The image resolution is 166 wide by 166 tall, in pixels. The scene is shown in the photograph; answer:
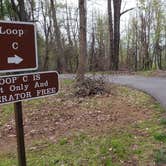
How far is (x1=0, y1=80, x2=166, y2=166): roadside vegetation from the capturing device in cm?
628

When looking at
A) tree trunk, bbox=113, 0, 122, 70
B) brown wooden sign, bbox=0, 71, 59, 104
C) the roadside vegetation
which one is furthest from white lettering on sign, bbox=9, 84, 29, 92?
tree trunk, bbox=113, 0, 122, 70

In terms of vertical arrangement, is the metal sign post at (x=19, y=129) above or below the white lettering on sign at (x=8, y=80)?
below

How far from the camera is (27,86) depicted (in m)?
4.00

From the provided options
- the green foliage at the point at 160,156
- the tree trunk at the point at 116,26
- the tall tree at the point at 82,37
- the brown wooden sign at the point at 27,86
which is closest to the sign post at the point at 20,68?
the brown wooden sign at the point at 27,86

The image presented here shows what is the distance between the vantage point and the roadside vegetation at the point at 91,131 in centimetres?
628

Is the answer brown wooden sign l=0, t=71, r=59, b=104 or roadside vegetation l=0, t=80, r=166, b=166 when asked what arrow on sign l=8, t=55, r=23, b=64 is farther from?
roadside vegetation l=0, t=80, r=166, b=166

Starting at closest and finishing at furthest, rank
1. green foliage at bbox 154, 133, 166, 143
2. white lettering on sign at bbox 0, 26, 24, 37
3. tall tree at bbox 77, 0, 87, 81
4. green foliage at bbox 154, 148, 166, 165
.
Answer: white lettering on sign at bbox 0, 26, 24, 37
green foliage at bbox 154, 148, 166, 165
green foliage at bbox 154, 133, 166, 143
tall tree at bbox 77, 0, 87, 81

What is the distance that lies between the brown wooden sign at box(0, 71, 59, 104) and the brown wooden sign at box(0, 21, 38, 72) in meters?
0.10

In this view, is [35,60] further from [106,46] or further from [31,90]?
[106,46]

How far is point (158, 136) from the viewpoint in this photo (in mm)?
6891

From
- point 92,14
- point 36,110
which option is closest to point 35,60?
point 36,110

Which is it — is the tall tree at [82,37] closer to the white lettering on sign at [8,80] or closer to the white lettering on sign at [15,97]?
the white lettering on sign at [15,97]

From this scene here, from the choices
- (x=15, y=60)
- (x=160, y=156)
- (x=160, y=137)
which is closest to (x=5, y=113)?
(x=160, y=137)

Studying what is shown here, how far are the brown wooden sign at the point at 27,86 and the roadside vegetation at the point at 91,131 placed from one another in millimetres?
2166
